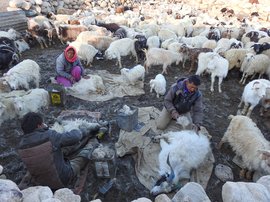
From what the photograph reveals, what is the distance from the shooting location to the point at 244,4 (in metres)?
21.2

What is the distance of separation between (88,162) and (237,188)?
7.79 feet

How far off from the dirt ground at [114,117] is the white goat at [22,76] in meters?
0.55

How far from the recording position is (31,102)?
18.2 feet

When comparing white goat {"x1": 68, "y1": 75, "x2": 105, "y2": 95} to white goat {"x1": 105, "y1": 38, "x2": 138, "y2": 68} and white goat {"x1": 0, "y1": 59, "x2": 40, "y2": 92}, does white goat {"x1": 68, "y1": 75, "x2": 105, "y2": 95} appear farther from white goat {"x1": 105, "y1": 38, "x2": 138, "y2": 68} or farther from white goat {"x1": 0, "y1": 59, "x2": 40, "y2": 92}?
white goat {"x1": 105, "y1": 38, "x2": 138, "y2": 68}

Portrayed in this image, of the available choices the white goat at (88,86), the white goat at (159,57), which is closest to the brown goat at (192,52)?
the white goat at (159,57)

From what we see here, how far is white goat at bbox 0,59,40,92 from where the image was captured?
6105 millimetres

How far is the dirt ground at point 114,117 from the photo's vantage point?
402 cm

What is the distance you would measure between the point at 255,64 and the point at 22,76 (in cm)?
611

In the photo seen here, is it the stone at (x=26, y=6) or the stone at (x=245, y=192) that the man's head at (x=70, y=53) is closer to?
the stone at (x=245, y=192)

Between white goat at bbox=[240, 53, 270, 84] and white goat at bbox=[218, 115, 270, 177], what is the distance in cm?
352

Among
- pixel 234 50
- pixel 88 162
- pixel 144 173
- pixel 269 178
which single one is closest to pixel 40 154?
pixel 88 162

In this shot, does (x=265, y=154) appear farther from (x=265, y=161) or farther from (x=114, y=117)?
(x=114, y=117)

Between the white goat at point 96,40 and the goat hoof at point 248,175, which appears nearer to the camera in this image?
the goat hoof at point 248,175

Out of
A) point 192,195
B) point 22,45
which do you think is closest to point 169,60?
point 22,45
